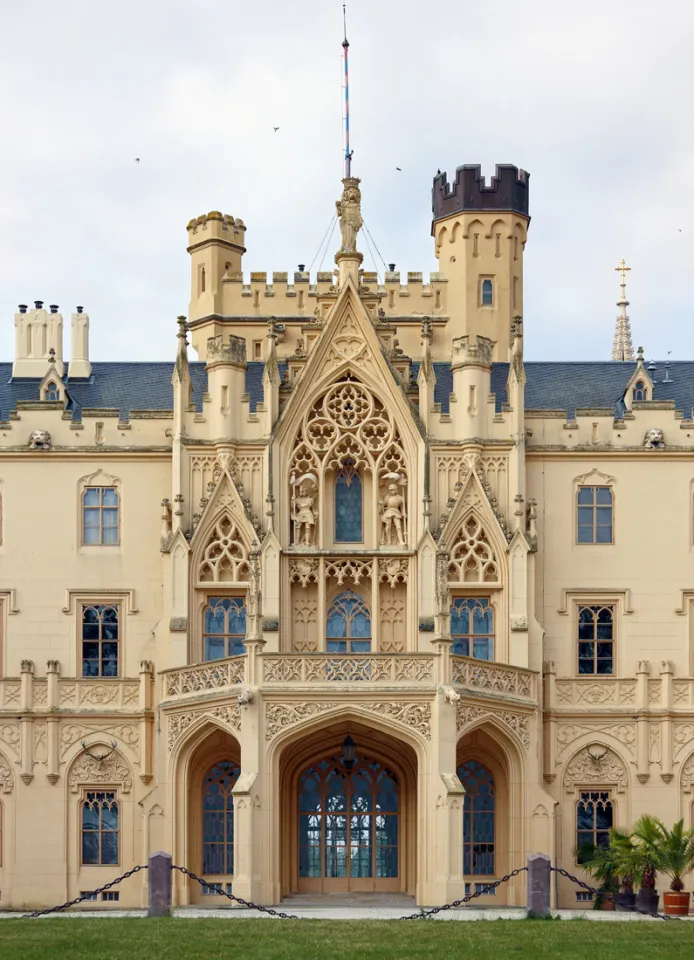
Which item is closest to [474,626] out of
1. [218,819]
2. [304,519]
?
[304,519]

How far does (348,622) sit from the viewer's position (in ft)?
201

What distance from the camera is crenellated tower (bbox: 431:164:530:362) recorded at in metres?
70.6

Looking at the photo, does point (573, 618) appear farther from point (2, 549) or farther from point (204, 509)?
point (2, 549)

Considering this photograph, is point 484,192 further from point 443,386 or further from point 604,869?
point 604,869

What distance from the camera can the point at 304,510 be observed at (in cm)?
6097

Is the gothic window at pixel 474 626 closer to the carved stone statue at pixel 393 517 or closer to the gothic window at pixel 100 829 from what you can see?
the carved stone statue at pixel 393 517

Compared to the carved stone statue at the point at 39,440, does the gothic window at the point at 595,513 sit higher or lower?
lower

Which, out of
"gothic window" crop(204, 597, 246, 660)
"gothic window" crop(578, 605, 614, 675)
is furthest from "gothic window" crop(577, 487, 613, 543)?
"gothic window" crop(204, 597, 246, 660)

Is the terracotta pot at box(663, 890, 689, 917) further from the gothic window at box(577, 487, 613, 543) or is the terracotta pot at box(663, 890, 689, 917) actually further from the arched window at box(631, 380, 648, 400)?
the arched window at box(631, 380, 648, 400)

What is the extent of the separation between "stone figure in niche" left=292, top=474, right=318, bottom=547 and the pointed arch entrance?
516 centimetres

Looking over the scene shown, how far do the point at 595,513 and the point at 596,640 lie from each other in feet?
10.8

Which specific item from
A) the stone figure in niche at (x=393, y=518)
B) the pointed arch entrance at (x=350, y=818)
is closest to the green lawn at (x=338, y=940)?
the pointed arch entrance at (x=350, y=818)

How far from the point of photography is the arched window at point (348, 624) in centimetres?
6125

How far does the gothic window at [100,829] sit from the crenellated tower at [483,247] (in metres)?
18.2
